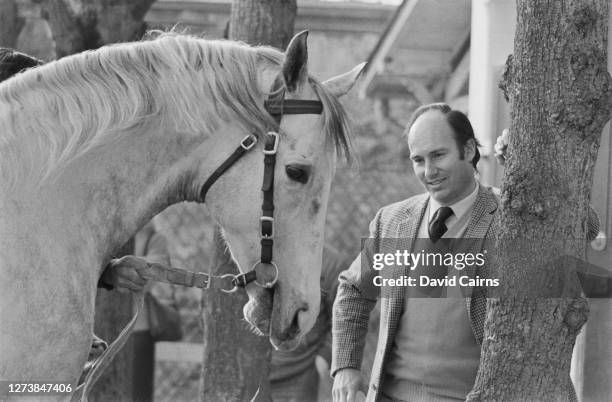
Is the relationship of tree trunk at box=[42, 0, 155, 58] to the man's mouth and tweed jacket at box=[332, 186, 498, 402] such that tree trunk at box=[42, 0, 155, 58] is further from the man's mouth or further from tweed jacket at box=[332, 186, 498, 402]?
the man's mouth

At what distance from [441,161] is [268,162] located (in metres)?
0.97

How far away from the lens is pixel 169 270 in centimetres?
353

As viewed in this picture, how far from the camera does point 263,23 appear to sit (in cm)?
596

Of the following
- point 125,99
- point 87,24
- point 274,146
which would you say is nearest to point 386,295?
point 274,146

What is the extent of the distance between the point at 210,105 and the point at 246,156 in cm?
20

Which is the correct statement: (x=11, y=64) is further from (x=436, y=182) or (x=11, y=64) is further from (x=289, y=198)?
(x=436, y=182)

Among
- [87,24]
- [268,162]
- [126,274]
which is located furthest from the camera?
[87,24]

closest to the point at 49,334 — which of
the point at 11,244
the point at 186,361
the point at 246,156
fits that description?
the point at 11,244

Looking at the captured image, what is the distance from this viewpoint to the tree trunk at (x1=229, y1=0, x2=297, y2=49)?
5.95 metres

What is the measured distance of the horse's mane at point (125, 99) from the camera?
10.5 ft

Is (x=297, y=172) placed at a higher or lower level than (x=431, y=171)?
lower

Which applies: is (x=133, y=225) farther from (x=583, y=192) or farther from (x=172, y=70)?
(x=583, y=192)

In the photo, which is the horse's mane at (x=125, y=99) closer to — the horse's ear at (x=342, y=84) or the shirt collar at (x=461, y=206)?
the horse's ear at (x=342, y=84)

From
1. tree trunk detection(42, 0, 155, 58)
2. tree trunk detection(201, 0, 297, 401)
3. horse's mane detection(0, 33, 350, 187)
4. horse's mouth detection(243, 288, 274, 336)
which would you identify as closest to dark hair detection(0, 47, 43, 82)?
horse's mane detection(0, 33, 350, 187)
